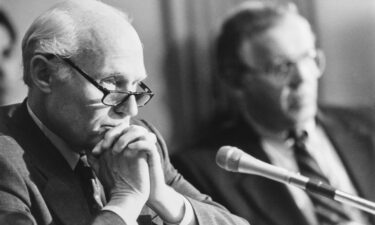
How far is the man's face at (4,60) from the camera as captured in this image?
1401 millimetres

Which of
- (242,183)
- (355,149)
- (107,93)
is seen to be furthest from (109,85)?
(355,149)

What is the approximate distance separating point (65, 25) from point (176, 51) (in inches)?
22.5

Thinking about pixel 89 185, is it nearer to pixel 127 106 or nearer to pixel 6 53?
pixel 127 106

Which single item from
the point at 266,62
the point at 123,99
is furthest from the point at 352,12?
the point at 123,99

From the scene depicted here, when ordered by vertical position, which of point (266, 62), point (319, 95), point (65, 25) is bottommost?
point (319, 95)

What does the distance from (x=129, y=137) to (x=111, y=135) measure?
28 mm

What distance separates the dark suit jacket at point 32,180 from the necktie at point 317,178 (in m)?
0.63

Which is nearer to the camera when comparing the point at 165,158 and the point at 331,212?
the point at 165,158

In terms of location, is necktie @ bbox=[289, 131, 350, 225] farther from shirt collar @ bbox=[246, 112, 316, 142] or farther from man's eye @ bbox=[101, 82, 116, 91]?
man's eye @ bbox=[101, 82, 116, 91]

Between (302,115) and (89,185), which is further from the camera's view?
(302,115)

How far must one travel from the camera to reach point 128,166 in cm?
102

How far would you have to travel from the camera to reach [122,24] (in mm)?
1053

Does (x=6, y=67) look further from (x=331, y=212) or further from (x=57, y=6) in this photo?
(x=331, y=212)

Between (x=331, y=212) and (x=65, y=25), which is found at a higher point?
(x=65, y=25)
